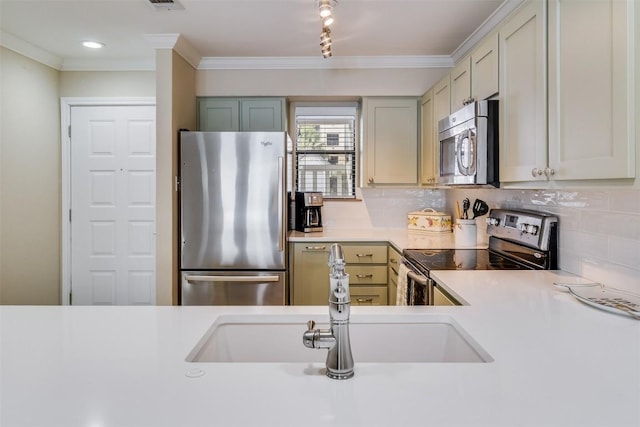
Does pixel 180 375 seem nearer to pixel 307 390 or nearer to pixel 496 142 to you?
pixel 307 390

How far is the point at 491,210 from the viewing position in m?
2.52

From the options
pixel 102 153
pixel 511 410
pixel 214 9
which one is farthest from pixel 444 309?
pixel 102 153

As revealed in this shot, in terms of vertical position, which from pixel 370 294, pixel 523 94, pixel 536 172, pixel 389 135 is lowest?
pixel 370 294

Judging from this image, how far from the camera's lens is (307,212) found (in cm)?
340

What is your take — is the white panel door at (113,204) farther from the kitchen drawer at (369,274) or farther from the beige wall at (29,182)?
the kitchen drawer at (369,274)

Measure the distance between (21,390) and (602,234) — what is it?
1.98m

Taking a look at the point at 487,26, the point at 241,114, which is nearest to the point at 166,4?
the point at 241,114

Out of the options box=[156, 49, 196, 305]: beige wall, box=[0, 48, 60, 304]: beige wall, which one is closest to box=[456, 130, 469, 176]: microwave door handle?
box=[156, 49, 196, 305]: beige wall

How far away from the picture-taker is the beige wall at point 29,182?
290 cm

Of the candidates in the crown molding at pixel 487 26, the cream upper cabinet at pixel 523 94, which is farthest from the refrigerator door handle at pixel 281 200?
the crown molding at pixel 487 26

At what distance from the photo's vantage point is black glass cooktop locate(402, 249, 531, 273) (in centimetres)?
196

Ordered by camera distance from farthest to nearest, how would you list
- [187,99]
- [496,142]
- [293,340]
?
[187,99] → [496,142] → [293,340]

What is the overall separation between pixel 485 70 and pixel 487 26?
70 cm

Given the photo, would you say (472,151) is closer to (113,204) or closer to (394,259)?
(394,259)
